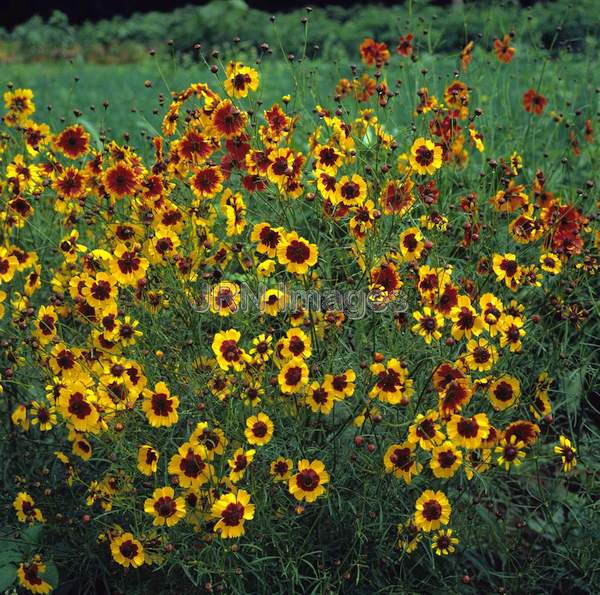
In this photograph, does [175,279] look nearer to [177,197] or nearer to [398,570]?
[177,197]

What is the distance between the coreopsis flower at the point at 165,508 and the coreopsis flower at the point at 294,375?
0.35 meters

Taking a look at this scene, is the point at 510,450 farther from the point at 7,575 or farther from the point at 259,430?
the point at 7,575

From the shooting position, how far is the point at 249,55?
38.3 feet

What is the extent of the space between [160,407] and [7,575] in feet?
2.09

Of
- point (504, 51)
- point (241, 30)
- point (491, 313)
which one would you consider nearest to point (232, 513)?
point (491, 313)

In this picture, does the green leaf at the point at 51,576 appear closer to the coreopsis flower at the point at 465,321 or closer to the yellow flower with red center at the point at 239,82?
the coreopsis flower at the point at 465,321

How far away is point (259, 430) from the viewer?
190 cm

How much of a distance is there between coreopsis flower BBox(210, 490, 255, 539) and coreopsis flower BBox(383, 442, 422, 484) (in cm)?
34

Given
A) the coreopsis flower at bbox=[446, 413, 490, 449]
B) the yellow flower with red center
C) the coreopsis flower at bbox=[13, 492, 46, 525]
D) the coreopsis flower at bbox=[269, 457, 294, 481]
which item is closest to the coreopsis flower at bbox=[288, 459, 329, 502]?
the coreopsis flower at bbox=[269, 457, 294, 481]

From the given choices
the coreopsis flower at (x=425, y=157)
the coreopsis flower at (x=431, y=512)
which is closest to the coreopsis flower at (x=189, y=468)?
the coreopsis flower at (x=431, y=512)

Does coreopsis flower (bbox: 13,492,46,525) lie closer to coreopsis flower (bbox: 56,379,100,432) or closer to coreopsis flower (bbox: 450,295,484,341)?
coreopsis flower (bbox: 56,379,100,432)

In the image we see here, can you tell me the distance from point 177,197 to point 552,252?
1099 mm

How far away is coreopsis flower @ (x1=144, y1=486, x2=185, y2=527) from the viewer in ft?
6.08

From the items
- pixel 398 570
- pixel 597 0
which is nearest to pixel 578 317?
pixel 398 570
